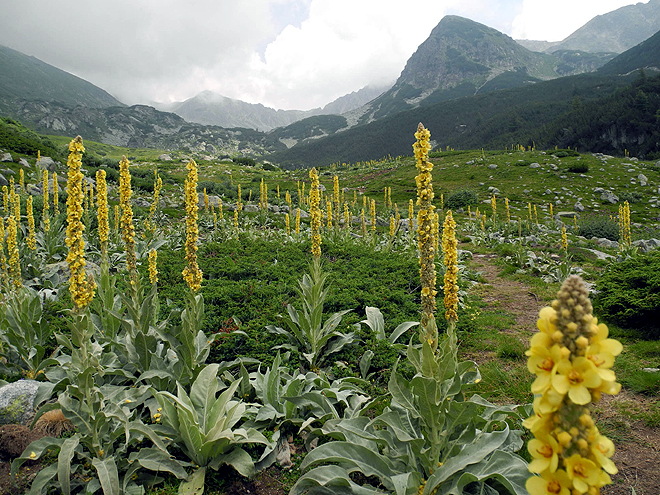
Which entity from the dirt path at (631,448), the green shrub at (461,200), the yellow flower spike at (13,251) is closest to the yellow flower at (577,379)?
the dirt path at (631,448)

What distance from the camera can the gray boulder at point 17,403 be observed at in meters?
3.98

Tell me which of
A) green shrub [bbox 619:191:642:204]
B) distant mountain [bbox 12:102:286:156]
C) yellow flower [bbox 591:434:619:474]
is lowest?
green shrub [bbox 619:191:642:204]

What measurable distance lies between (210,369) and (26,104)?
763ft

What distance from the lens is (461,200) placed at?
101ft

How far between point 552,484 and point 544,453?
0.12 m

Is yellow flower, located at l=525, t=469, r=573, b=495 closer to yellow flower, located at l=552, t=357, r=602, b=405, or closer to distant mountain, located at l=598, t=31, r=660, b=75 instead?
yellow flower, located at l=552, t=357, r=602, b=405

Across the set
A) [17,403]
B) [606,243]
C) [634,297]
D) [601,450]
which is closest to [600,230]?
[606,243]

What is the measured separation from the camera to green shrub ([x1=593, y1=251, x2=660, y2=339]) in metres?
5.98

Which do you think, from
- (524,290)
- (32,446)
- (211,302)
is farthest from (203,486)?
(524,290)

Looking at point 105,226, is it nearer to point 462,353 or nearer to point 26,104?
point 462,353

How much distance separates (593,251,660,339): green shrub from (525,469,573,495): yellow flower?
6.51 m

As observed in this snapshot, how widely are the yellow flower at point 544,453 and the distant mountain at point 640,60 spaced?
501 feet

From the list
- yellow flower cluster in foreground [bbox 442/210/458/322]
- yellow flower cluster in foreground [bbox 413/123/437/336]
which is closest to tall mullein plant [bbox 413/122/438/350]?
yellow flower cluster in foreground [bbox 413/123/437/336]

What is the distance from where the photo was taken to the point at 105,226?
18.2 ft
